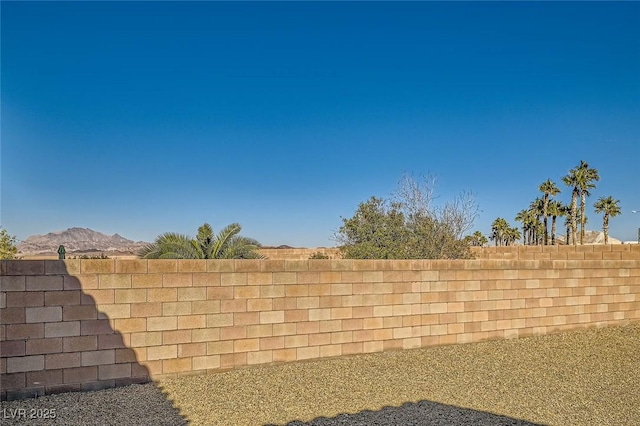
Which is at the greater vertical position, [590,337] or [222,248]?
[222,248]

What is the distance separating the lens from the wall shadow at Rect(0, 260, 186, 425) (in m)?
6.40

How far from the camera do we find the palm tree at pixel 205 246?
1345 centimetres

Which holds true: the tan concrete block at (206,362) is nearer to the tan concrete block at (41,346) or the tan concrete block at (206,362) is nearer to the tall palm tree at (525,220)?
the tan concrete block at (41,346)

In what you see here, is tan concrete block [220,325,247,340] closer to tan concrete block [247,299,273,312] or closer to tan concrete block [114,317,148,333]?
tan concrete block [247,299,273,312]

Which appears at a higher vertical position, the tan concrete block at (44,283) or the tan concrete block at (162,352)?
the tan concrete block at (44,283)

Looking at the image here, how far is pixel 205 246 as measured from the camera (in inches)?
571

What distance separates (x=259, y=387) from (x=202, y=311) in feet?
4.64

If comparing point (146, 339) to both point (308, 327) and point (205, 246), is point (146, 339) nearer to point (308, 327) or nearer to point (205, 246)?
point (308, 327)

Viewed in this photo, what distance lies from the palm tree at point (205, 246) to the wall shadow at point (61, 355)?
5.85m

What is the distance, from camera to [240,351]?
8109mm

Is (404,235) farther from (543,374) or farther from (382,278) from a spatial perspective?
(543,374)

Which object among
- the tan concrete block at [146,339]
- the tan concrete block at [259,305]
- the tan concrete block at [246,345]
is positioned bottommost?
the tan concrete block at [246,345]

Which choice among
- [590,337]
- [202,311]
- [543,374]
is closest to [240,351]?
[202,311]

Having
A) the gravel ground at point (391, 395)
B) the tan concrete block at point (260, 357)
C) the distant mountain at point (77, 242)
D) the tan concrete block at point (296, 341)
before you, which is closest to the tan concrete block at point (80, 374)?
the gravel ground at point (391, 395)
